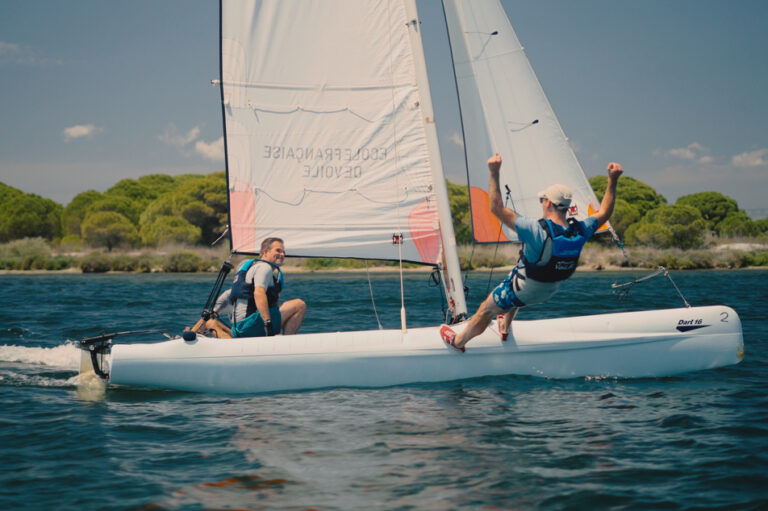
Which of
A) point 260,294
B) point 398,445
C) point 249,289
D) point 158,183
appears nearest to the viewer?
point 398,445

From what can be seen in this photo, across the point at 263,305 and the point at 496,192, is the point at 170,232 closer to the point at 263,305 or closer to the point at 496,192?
the point at 263,305

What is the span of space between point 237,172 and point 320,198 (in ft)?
3.27

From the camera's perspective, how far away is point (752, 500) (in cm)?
358

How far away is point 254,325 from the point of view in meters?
6.67

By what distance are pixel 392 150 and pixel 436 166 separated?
54 cm

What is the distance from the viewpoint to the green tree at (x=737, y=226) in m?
46.7

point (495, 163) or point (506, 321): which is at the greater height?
point (495, 163)

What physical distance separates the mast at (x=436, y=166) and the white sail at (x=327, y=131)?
54 mm

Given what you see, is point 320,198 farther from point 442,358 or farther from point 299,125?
point 442,358

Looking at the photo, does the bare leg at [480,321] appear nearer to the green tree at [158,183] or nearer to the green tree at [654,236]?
the green tree at [654,236]

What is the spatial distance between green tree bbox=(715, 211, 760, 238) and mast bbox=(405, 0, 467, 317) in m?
45.7

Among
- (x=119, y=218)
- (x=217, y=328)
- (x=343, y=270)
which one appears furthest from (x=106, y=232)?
(x=217, y=328)

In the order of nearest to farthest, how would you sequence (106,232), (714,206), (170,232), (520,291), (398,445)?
(398,445)
(520,291)
(170,232)
(106,232)
(714,206)

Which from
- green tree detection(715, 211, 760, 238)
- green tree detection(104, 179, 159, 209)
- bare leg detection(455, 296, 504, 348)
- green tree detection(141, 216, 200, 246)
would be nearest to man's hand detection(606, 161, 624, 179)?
bare leg detection(455, 296, 504, 348)
